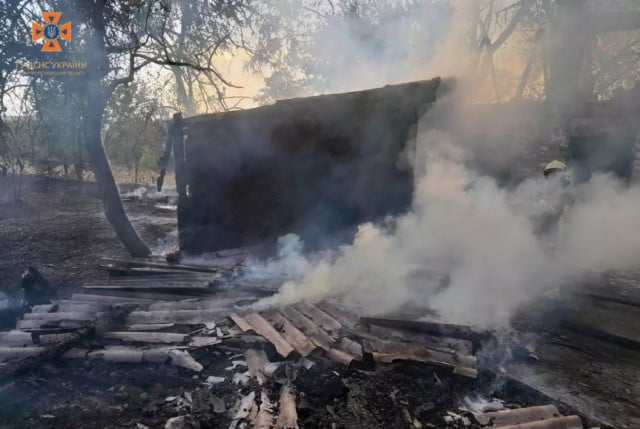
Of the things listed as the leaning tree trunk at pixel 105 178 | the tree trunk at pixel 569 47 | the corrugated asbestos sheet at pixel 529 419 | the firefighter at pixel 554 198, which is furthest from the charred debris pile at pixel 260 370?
the tree trunk at pixel 569 47

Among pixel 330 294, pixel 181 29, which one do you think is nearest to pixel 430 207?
pixel 330 294

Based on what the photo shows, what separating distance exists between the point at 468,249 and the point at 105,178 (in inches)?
320

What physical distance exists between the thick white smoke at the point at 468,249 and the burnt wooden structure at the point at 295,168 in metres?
0.61

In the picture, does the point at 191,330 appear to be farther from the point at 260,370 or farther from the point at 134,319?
the point at 260,370

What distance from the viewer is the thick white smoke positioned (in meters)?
6.05

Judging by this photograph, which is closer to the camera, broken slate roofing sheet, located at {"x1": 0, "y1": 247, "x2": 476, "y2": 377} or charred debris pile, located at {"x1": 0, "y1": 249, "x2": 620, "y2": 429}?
charred debris pile, located at {"x1": 0, "y1": 249, "x2": 620, "y2": 429}

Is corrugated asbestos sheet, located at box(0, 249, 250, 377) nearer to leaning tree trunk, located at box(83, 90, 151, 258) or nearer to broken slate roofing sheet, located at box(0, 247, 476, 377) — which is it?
broken slate roofing sheet, located at box(0, 247, 476, 377)

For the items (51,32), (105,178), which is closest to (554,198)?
(105,178)

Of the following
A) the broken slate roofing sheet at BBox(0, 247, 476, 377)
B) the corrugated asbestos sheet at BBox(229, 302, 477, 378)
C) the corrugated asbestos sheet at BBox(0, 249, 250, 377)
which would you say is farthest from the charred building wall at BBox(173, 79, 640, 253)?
the corrugated asbestos sheet at BBox(229, 302, 477, 378)

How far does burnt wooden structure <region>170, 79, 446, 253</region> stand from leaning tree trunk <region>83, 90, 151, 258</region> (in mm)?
1941

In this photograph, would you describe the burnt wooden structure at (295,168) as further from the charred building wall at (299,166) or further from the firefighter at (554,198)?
the firefighter at (554,198)

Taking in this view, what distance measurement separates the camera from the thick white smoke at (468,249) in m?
6.05

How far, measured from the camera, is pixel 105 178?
351 inches

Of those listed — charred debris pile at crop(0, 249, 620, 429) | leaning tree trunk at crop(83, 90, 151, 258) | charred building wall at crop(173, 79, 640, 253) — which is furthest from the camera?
leaning tree trunk at crop(83, 90, 151, 258)
